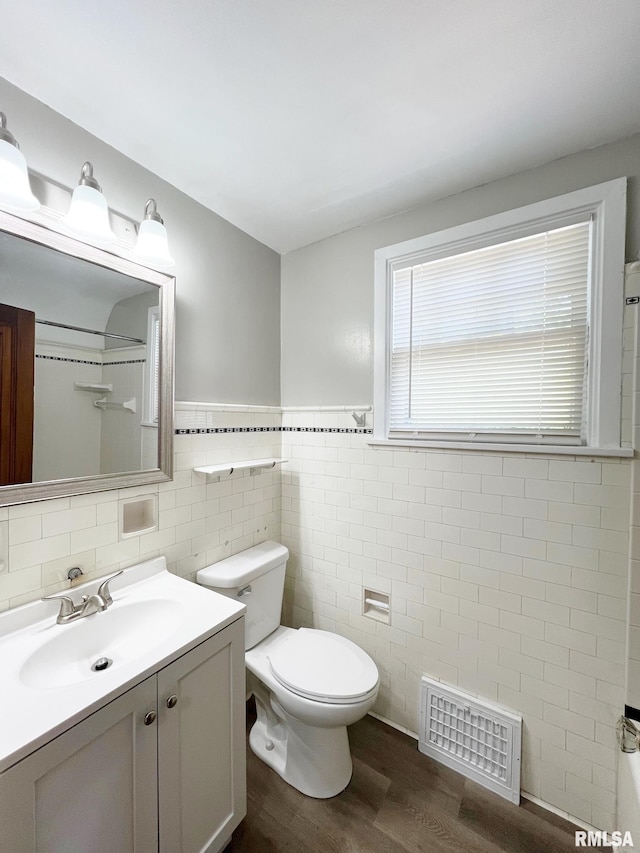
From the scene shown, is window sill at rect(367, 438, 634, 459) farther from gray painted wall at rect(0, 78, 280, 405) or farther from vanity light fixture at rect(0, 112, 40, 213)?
vanity light fixture at rect(0, 112, 40, 213)

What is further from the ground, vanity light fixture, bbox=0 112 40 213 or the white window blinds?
vanity light fixture, bbox=0 112 40 213

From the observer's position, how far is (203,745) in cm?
103

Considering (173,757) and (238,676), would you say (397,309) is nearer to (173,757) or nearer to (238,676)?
(238,676)

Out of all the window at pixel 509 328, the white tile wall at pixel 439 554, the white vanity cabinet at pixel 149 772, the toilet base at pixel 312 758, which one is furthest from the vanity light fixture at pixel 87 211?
the toilet base at pixel 312 758

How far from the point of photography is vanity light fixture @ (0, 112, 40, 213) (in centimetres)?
93

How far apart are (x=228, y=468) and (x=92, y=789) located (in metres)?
1.00

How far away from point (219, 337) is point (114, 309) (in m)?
0.49

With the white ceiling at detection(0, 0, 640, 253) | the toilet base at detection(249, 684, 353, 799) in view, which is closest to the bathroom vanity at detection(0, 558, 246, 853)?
the toilet base at detection(249, 684, 353, 799)

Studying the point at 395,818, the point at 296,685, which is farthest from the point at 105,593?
the point at 395,818

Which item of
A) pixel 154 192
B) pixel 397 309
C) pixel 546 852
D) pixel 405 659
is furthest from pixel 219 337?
pixel 546 852

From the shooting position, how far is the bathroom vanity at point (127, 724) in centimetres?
71

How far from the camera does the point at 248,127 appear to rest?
3.91ft

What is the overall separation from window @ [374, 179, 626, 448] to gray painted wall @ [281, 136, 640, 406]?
0.21 ft

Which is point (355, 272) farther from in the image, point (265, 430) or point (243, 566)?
point (243, 566)
